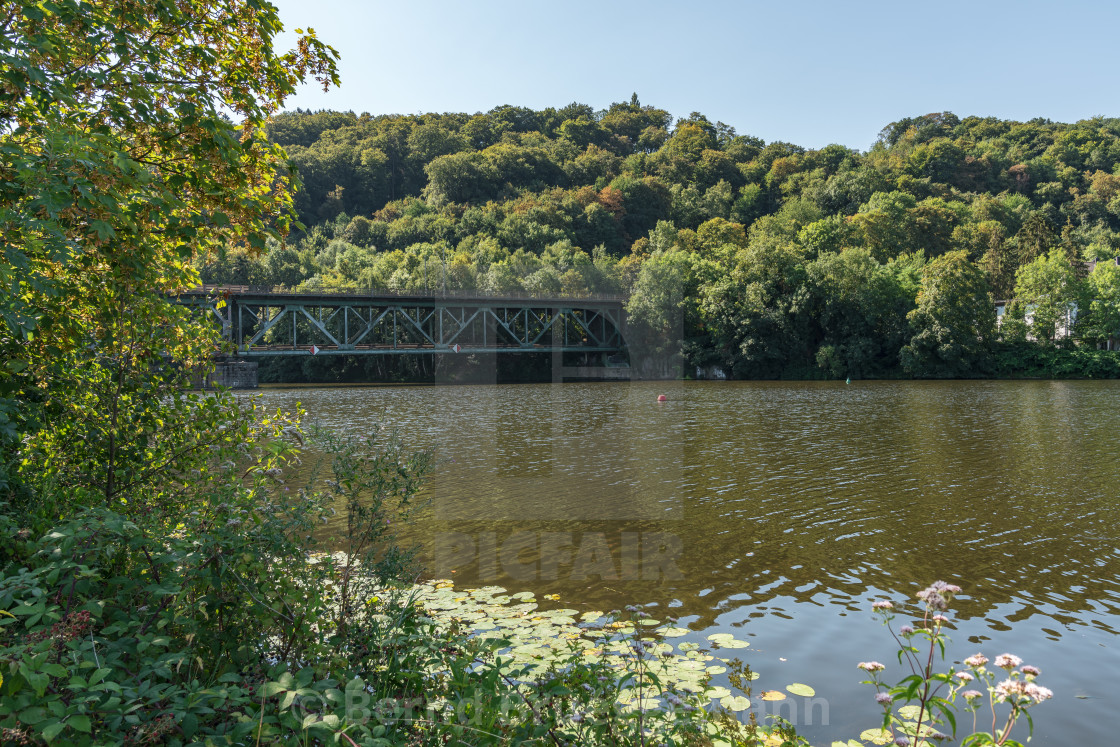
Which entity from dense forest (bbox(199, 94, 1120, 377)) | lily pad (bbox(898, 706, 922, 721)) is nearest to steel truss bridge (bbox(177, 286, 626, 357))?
dense forest (bbox(199, 94, 1120, 377))

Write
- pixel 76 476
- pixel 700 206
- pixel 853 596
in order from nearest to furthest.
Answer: pixel 76 476
pixel 853 596
pixel 700 206

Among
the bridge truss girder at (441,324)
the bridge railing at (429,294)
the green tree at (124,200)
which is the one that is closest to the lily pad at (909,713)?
the green tree at (124,200)

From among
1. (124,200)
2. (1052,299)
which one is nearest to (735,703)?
(124,200)

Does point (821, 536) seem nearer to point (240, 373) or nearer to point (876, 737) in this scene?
point (876, 737)

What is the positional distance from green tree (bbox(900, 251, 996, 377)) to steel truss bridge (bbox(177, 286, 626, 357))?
3055 cm

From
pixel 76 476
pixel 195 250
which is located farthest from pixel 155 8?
pixel 76 476

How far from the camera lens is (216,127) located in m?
4.78

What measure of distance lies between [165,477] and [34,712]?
3.40m

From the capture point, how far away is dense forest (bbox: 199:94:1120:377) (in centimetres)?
6131

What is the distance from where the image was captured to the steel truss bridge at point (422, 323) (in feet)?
202

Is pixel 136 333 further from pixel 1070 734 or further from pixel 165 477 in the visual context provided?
pixel 1070 734

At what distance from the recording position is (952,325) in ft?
192

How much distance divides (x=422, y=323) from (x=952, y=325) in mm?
50532

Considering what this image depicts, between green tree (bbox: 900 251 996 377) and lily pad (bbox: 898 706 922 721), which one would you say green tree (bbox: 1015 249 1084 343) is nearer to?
green tree (bbox: 900 251 996 377)
